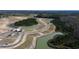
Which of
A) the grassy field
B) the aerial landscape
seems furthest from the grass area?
the grassy field

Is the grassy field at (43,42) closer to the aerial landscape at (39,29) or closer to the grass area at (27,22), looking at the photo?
the aerial landscape at (39,29)

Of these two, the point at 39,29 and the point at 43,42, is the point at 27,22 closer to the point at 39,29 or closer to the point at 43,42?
the point at 39,29

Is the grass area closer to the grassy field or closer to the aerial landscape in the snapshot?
the aerial landscape

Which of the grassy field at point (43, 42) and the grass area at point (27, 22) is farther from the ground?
the grass area at point (27, 22)

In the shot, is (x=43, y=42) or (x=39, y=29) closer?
(x=43, y=42)

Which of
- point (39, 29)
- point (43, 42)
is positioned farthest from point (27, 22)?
point (43, 42)

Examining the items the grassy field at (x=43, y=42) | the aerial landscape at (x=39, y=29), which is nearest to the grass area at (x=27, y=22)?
the aerial landscape at (x=39, y=29)

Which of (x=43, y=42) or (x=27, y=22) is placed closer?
(x=43, y=42)

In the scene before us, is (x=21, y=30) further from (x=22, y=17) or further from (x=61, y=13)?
(x=61, y=13)
